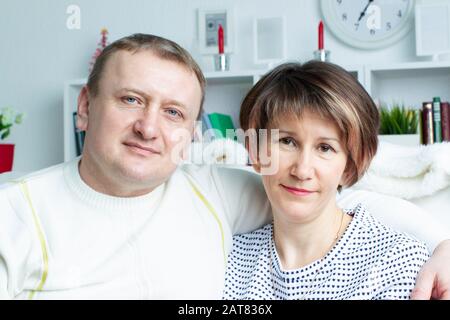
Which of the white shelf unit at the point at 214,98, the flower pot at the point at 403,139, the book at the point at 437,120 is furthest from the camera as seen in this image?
the white shelf unit at the point at 214,98

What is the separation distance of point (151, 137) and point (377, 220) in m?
0.47

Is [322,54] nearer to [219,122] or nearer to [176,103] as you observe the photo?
[219,122]

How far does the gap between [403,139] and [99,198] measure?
1.74 metres

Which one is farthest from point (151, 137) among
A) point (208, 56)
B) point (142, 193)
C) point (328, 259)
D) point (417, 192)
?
point (208, 56)

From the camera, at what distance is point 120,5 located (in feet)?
11.2

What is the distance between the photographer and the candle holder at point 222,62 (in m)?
3.05

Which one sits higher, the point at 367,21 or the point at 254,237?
the point at 367,21

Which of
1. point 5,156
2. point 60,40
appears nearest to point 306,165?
point 5,156

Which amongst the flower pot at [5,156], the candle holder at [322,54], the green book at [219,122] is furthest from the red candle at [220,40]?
the flower pot at [5,156]

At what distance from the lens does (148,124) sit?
1163 mm

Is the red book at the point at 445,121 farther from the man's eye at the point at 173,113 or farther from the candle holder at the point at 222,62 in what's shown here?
the man's eye at the point at 173,113

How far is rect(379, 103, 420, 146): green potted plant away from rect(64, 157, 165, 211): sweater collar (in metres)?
1.60

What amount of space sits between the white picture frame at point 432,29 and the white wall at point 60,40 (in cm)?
55

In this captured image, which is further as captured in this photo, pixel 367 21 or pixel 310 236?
pixel 367 21
